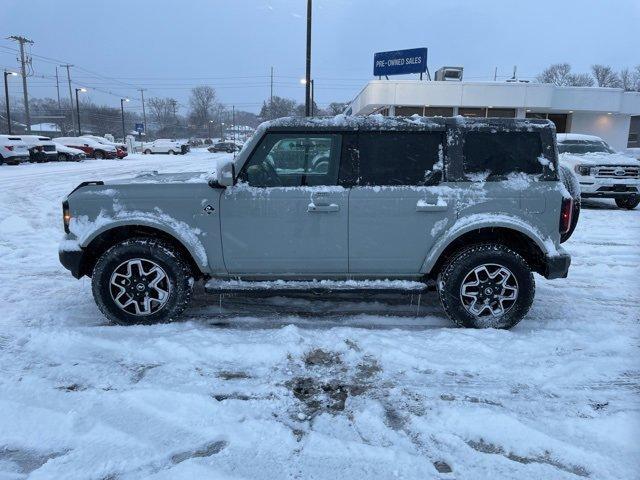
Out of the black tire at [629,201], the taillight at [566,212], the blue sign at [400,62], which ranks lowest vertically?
the black tire at [629,201]

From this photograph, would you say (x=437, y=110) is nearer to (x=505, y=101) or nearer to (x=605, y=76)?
(x=505, y=101)

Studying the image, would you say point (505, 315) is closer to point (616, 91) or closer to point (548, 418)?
point (548, 418)

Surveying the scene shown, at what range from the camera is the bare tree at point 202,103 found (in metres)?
122

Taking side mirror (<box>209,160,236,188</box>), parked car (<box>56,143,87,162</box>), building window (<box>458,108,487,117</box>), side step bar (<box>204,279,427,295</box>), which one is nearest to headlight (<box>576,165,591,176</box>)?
side step bar (<box>204,279,427,295</box>)

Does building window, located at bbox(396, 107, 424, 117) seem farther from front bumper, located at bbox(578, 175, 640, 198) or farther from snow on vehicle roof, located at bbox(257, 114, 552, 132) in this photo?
snow on vehicle roof, located at bbox(257, 114, 552, 132)

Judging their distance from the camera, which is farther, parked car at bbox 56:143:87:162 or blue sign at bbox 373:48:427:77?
parked car at bbox 56:143:87:162

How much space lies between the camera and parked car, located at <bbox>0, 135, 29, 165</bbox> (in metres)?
24.7

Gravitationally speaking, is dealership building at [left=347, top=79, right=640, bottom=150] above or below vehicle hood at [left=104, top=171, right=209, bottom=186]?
above

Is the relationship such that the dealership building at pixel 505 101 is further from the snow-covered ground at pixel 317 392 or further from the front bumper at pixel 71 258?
the front bumper at pixel 71 258

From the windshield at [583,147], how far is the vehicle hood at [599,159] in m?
0.58

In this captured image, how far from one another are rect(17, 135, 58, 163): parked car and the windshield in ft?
87.6

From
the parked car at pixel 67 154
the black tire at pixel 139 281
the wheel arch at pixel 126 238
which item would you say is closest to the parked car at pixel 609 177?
the wheel arch at pixel 126 238

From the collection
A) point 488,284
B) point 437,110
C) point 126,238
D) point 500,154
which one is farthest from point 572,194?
point 437,110

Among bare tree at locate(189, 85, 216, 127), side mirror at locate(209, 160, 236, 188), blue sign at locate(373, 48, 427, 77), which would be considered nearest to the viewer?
side mirror at locate(209, 160, 236, 188)
